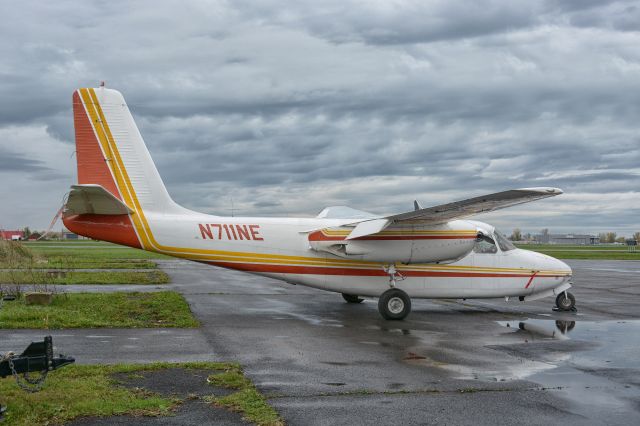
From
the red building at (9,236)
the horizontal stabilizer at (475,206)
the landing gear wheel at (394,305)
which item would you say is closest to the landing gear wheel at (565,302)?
the horizontal stabilizer at (475,206)

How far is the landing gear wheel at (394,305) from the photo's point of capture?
50.9ft

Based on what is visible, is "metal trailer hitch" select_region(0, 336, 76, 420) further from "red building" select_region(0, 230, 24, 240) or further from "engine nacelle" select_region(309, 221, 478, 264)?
"red building" select_region(0, 230, 24, 240)

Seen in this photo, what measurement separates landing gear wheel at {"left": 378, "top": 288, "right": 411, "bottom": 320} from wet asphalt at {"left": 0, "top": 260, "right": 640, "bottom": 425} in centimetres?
24

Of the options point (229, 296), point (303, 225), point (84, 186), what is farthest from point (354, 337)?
point (229, 296)

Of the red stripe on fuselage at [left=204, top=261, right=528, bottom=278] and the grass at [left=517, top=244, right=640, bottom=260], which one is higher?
the red stripe on fuselage at [left=204, top=261, right=528, bottom=278]

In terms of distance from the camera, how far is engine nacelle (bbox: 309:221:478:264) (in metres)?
15.7

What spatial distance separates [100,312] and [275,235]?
4.85m

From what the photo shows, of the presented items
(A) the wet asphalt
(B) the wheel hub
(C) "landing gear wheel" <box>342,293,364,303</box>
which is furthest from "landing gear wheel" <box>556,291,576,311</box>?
(C) "landing gear wheel" <box>342,293,364,303</box>

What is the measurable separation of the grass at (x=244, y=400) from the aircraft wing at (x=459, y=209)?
268 inches

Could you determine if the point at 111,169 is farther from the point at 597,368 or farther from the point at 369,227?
the point at 597,368

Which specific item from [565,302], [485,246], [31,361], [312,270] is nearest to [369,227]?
[312,270]

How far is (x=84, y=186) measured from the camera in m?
13.5

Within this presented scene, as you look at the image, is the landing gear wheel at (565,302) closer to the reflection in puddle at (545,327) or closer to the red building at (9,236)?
the reflection in puddle at (545,327)

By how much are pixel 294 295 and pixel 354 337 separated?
9.49 meters
